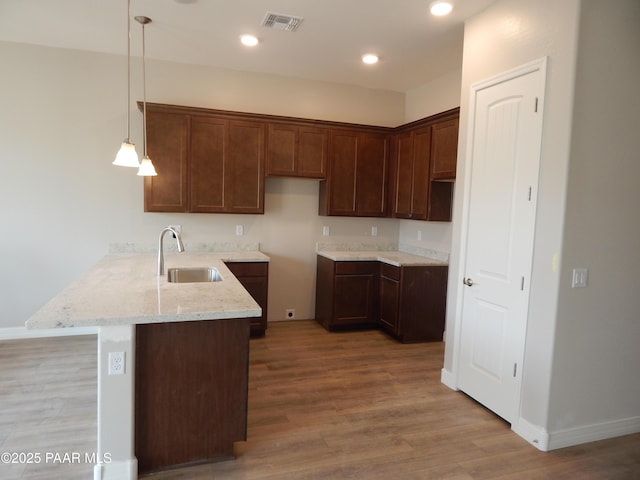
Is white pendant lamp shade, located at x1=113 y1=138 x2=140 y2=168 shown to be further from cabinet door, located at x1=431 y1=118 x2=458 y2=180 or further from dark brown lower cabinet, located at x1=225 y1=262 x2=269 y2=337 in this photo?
cabinet door, located at x1=431 y1=118 x2=458 y2=180

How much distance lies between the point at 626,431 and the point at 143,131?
491 centimetres

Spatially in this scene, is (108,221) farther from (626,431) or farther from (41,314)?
(626,431)

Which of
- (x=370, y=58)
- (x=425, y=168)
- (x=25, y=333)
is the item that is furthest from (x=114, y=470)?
(x=370, y=58)

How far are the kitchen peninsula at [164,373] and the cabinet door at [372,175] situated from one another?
2825 mm

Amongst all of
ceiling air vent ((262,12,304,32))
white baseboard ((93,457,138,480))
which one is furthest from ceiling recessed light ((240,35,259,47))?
white baseboard ((93,457,138,480))

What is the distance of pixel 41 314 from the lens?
1850mm

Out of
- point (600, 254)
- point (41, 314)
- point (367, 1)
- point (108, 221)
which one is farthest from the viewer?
point (108, 221)

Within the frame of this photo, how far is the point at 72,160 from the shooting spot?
4188 millimetres

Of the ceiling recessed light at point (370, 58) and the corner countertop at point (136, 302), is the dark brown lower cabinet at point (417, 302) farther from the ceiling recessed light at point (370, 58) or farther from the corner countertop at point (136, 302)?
the ceiling recessed light at point (370, 58)

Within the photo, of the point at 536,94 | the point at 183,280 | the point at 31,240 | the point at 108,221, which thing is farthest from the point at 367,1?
the point at 31,240

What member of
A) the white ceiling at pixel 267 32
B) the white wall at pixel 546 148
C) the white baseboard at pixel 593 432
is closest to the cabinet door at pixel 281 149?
the white ceiling at pixel 267 32

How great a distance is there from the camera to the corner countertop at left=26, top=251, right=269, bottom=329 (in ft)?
6.16

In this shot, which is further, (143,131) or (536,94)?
(143,131)

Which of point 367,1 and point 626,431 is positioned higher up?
point 367,1
